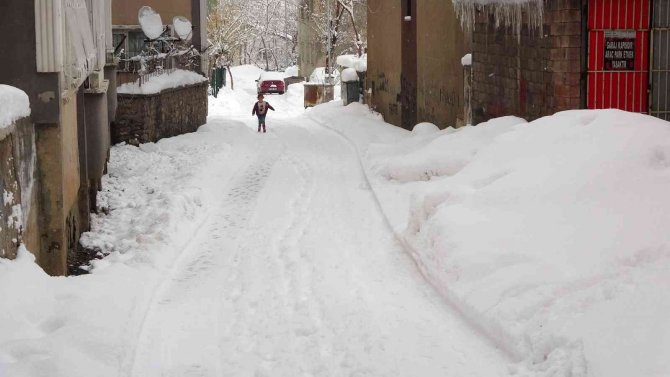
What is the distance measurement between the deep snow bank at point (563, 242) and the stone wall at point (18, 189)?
379cm

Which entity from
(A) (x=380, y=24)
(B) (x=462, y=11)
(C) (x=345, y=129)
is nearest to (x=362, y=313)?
(B) (x=462, y=11)

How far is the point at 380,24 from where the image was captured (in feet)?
103

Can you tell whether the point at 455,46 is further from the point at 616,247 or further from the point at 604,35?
the point at 616,247

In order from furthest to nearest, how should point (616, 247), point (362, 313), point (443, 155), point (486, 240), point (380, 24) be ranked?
1. point (380, 24)
2. point (443, 155)
3. point (486, 240)
4. point (362, 313)
5. point (616, 247)

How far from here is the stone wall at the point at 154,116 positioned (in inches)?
906

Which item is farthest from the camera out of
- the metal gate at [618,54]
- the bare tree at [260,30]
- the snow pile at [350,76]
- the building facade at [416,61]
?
the bare tree at [260,30]

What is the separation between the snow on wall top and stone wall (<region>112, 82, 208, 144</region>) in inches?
304

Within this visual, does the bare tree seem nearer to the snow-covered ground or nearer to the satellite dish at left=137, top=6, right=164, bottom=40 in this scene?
the satellite dish at left=137, top=6, right=164, bottom=40

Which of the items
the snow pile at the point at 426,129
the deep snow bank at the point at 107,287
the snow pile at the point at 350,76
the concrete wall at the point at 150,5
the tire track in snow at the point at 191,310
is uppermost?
the concrete wall at the point at 150,5

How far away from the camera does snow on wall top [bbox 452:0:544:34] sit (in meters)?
15.6

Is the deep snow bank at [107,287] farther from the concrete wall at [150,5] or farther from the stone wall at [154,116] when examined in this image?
the concrete wall at [150,5]

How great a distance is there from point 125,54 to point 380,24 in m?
7.97

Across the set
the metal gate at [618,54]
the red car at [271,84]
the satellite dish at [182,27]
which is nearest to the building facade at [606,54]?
the metal gate at [618,54]

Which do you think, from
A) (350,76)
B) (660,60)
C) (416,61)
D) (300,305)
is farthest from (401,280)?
(350,76)
